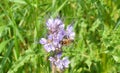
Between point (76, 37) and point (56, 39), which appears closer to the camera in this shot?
point (56, 39)

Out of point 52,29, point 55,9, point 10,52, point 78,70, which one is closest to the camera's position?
point 52,29

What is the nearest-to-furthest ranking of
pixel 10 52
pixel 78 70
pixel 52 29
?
pixel 52 29
pixel 78 70
pixel 10 52

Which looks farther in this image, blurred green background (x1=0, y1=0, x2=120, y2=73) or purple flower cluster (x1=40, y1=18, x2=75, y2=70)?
blurred green background (x1=0, y1=0, x2=120, y2=73)

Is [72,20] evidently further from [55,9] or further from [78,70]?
[78,70]

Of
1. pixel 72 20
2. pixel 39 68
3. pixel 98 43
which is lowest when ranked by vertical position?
pixel 39 68

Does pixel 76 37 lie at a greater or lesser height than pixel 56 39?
lesser

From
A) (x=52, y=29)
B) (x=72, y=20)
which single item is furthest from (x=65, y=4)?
(x=52, y=29)

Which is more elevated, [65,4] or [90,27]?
[65,4]

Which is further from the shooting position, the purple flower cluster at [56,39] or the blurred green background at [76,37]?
the blurred green background at [76,37]
